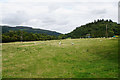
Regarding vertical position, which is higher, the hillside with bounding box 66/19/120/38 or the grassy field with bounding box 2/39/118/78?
the hillside with bounding box 66/19/120/38

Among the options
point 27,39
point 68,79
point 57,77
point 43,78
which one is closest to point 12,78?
point 43,78

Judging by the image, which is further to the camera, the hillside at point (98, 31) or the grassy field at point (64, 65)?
the hillside at point (98, 31)

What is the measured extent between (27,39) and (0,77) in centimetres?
8495

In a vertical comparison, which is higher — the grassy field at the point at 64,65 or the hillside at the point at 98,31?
the hillside at the point at 98,31

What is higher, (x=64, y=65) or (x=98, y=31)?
(x=98, y=31)

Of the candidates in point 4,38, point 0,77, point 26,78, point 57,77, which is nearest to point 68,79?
point 57,77

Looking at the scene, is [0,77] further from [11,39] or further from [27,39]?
[27,39]

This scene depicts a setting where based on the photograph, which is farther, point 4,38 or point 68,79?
point 4,38

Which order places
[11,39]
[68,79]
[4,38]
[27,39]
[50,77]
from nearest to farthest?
[68,79] < [50,77] < [4,38] < [11,39] < [27,39]

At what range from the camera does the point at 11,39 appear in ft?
258

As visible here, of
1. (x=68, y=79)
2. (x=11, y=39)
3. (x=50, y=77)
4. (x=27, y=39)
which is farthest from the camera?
(x=27, y=39)

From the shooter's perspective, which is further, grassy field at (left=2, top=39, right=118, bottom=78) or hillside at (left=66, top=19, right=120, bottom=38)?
hillside at (left=66, top=19, right=120, bottom=38)

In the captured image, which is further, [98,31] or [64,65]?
[98,31]

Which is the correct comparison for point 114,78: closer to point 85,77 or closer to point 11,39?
point 85,77
